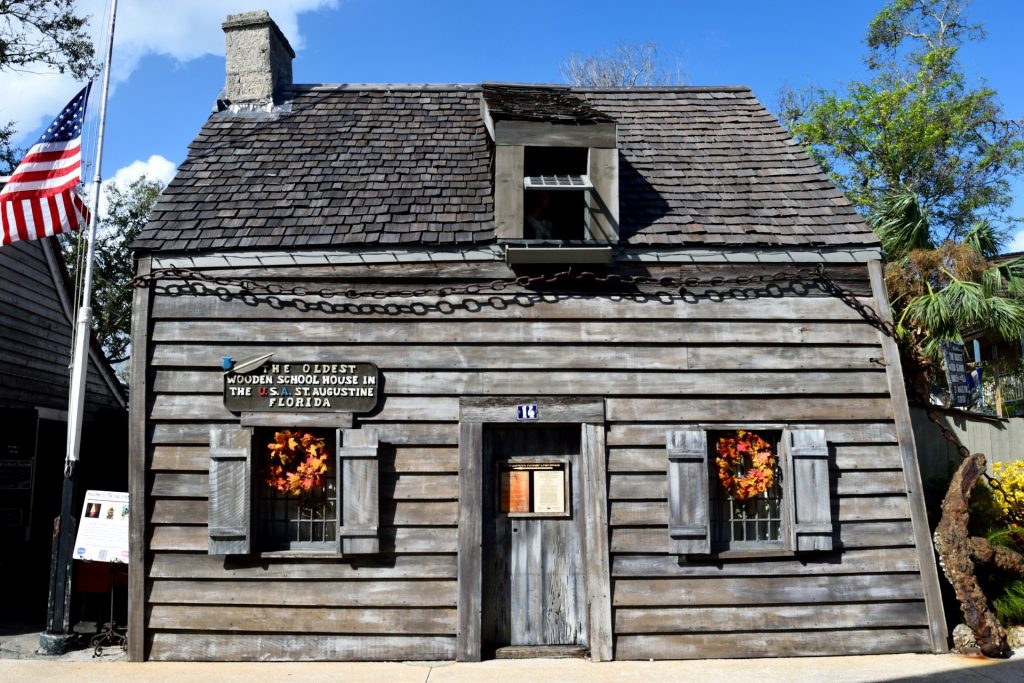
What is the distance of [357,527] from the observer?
6594mm

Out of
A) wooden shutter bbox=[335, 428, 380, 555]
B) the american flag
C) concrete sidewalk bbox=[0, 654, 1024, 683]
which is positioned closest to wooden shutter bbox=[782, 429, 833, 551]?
concrete sidewalk bbox=[0, 654, 1024, 683]

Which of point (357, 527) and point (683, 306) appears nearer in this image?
point (357, 527)

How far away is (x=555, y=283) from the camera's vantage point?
716cm

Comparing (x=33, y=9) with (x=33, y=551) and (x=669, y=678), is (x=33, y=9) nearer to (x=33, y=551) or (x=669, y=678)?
(x=33, y=551)

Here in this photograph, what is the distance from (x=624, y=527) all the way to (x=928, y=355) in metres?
5.16

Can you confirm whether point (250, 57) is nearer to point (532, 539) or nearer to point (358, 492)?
point (358, 492)

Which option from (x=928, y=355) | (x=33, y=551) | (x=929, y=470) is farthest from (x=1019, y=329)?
(x=33, y=551)

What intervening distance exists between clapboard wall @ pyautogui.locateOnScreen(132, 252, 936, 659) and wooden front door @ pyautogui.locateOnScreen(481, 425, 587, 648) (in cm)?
33

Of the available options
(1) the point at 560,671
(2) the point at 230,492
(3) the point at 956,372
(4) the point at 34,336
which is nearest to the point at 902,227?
(3) the point at 956,372

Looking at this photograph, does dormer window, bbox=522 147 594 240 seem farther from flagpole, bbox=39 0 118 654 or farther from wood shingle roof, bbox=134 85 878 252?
flagpole, bbox=39 0 118 654

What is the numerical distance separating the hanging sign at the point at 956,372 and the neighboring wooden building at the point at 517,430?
215cm

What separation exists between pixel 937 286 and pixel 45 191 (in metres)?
10.9

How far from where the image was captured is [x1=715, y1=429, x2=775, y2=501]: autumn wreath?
6.93 metres

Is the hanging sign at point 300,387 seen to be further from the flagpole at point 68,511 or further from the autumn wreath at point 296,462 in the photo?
the flagpole at point 68,511
